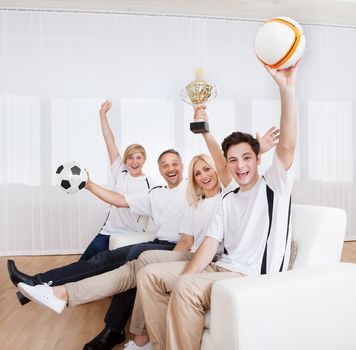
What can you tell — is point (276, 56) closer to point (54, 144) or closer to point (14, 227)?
point (54, 144)

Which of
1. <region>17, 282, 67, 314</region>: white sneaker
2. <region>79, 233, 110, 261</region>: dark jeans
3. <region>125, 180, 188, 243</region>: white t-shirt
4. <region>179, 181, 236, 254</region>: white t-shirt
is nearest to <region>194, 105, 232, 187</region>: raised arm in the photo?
<region>179, 181, 236, 254</region>: white t-shirt

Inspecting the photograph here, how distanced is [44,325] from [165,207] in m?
1.00

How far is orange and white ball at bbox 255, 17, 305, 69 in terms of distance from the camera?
1.38 m

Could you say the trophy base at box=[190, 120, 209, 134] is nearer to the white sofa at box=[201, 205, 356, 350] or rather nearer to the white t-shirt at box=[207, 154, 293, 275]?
the white t-shirt at box=[207, 154, 293, 275]

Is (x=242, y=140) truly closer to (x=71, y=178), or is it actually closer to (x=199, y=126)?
(x=199, y=126)

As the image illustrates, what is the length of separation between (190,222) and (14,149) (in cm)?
307

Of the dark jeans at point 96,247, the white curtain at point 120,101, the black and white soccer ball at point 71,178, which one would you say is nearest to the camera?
the black and white soccer ball at point 71,178

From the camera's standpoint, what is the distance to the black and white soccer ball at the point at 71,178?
7.60 feet

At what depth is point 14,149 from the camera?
14.5 feet

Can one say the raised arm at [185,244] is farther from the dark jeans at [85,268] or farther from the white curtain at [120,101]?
the white curtain at [120,101]

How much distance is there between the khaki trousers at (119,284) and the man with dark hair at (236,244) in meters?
0.19

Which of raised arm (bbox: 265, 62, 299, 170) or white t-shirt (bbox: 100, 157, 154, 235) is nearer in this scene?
raised arm (bbox: 265, 62, 299, 170)

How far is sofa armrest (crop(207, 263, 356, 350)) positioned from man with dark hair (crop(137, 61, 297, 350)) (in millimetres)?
113

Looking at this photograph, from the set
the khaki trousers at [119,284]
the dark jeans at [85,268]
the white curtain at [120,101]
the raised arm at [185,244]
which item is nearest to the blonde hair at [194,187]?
the raised arm at [185,244]
